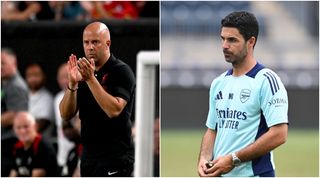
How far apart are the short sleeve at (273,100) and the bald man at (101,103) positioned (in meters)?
0.71

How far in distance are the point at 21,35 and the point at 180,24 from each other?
19603 mm

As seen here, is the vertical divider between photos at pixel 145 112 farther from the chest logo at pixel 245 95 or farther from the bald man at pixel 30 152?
the chest logo at pixel 245 95

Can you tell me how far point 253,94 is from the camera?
13.6 feet

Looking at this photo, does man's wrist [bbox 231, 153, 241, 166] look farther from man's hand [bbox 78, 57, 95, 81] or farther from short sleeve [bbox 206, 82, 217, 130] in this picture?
man's hand [bbox 78, 57, 95, 81]

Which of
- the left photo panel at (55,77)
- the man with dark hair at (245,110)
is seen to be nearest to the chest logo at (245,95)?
the man with dark hair at (245,110)

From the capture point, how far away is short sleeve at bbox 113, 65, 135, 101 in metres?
4.35

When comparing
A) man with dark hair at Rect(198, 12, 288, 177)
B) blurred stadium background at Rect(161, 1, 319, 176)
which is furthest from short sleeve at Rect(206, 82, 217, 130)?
blurred stadium background at Rect(161, 1, 319, 176)

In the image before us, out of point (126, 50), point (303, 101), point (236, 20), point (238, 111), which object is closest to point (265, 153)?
point (238, 111)

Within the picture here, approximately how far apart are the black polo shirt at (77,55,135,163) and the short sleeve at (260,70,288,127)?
→ 71cm

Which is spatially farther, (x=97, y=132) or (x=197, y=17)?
(x=197, y=17)

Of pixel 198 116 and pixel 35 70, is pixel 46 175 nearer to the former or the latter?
pixel 35 70

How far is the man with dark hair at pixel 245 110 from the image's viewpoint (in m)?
4.11

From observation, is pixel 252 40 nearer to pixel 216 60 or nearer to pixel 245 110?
pixel 245 110

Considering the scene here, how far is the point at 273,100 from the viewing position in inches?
162
